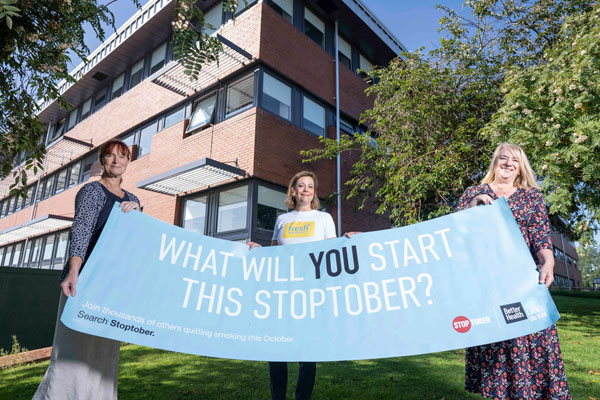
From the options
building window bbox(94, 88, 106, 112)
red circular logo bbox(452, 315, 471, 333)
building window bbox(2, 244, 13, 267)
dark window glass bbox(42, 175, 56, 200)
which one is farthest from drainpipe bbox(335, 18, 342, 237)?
building window bbox(2, 244, 13, 267)

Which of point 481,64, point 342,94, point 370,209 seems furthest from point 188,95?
point 481,64

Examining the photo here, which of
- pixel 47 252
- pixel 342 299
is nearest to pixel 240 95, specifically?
pixel 342 299

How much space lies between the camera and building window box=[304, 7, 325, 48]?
13641 mm

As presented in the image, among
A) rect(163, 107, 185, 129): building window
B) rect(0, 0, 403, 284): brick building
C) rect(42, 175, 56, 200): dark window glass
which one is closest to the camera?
rect(0, 0, 403, 284): brick building

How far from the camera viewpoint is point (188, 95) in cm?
1295

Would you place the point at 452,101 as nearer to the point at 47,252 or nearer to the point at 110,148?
the point at 110,148

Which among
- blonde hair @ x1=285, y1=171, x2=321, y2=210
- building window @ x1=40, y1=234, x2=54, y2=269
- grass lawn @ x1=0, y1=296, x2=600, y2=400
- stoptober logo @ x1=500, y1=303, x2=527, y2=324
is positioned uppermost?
building window @ x1=40, y1=234, x2=54, y2=269

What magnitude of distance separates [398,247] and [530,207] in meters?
1.04

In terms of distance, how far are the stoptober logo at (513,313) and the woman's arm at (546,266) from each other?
0.26 meters

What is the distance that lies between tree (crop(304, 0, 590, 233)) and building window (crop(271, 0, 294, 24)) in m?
4.39

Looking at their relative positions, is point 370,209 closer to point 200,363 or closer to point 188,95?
point 188,95

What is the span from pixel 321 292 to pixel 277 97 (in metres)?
9.48

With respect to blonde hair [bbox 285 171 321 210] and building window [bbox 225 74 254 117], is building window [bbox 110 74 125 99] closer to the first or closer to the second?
building window [bbox 225 74 254 117]

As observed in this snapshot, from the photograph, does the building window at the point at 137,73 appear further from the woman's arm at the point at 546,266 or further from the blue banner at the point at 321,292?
the woman's arm at the point at 546,266
